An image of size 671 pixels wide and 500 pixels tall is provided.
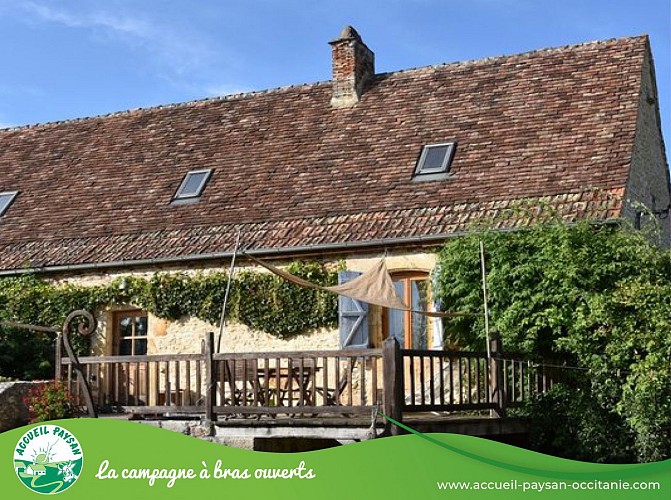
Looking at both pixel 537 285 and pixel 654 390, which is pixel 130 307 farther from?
pixel 654 390

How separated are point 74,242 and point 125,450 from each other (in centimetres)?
708

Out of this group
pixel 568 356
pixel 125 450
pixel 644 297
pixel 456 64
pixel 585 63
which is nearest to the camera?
pixel 125 450

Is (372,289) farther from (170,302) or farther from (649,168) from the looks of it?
(649,168)

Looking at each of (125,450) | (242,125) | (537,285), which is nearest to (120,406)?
(125,450)

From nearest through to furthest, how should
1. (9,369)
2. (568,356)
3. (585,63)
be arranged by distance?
1. (568,356)
2. (9,369)
3. (585,63)

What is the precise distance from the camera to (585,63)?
18344 mm

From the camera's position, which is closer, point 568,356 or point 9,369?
point 568,356

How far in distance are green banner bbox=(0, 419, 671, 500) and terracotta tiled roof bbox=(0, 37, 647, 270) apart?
14.0 feet

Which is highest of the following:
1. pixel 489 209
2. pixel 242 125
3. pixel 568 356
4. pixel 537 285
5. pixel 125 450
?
pixel 242 125

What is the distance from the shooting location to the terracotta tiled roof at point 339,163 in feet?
53.1

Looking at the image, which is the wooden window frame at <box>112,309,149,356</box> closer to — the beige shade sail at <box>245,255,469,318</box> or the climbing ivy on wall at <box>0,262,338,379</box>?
the climbing ivy on wall at <box>0,262,338,379</box>

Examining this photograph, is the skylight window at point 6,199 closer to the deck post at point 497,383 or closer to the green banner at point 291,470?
the green banner at point 291,470

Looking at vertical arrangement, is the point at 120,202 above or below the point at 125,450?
above

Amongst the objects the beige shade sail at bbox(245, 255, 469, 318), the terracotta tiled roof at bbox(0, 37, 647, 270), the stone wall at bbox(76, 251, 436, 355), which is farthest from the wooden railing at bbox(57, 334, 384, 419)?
Result: the terracotta tiled roof at bbox(0, 37, 647, 270)
